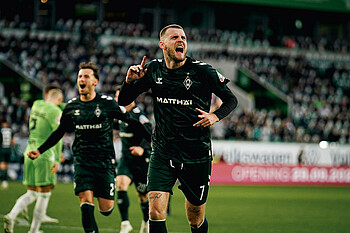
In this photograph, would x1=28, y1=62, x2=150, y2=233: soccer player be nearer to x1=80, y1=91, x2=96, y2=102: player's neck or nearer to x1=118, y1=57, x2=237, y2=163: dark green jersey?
x1=80, y1=91, x2=96, y2=102: player's neck

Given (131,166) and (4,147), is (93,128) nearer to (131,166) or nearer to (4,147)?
(131,166)

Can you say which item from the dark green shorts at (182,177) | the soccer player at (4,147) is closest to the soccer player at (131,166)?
the dark green shorts at (182,177)

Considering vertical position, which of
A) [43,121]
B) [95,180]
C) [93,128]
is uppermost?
[93,128]

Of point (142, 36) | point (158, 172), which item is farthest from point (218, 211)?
point (142, 36)

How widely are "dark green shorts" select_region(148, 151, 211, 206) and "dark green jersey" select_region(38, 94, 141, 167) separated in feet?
5.22

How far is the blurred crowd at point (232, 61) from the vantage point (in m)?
29.8

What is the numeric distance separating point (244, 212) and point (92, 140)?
25.1 ft

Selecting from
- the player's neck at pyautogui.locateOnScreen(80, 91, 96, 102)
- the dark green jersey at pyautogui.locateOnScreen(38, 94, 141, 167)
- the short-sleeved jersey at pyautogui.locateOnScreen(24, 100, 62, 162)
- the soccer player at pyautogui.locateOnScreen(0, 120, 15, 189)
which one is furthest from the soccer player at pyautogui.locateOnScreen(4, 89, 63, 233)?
the soccer player at pyautogui.locateOnScreen(0, 120, 15, 189)

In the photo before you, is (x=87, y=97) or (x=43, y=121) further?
(x=43, y=121)

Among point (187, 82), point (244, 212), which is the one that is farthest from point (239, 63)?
point (187, 82)

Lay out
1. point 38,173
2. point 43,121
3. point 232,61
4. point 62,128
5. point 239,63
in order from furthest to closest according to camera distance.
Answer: point 239,63 < point 232,61 < point 43,121 < point 38,173 < point 62,128

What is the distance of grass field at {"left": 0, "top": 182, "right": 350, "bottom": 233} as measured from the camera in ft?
37.2

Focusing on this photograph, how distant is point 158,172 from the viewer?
20.6ft

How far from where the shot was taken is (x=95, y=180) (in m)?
7.74
